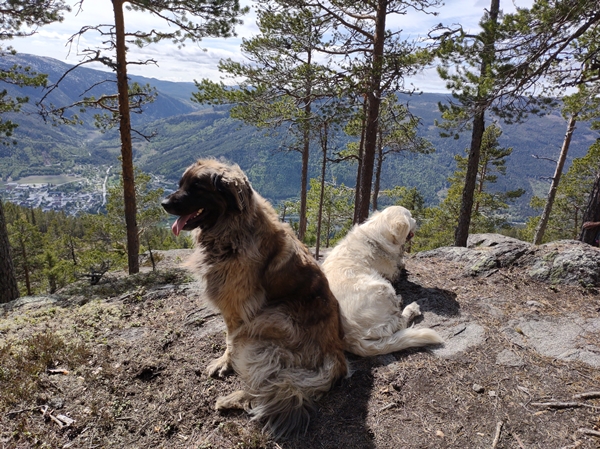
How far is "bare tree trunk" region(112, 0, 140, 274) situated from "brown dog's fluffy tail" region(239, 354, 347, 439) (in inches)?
355

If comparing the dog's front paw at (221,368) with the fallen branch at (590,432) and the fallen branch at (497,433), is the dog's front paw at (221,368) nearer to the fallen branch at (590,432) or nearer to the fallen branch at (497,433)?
the fallen branch at (497,433)

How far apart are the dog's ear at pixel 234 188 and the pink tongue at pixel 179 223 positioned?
46cm

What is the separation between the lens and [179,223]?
357 cm

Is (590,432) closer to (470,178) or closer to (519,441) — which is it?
(519,441)

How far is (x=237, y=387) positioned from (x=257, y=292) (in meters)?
1.11

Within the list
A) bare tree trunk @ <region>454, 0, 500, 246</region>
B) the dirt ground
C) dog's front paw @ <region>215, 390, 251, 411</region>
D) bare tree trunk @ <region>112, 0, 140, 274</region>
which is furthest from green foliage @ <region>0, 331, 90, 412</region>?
bare tree trunk @ <region>454, 0, 500, 246</region>

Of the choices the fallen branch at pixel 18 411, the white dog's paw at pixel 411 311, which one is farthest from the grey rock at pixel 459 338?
the fallen branch at pixel 18 411

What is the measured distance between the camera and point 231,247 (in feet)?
12.5

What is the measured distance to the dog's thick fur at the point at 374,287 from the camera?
14.8ft

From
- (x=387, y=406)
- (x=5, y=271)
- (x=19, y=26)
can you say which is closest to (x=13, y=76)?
(x=19, y=26)

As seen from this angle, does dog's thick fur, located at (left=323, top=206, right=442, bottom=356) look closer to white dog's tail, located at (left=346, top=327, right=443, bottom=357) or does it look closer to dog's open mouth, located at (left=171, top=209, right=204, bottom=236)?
white dog's tail, located at (left=346, top=327, right=443, bottom=357)

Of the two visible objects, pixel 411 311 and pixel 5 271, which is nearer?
pixel 411 311

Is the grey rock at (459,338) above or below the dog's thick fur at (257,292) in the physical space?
below

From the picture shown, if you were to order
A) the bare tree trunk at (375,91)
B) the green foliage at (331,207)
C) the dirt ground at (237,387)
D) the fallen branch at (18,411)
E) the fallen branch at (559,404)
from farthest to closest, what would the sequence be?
1. the green foliage at (331,207)
2. the bare tree trunk at (375,91)
3. the fallen branch at (18,411)
4. the fallen branch at (559,404)
5. the dirt ground at (237,387)
